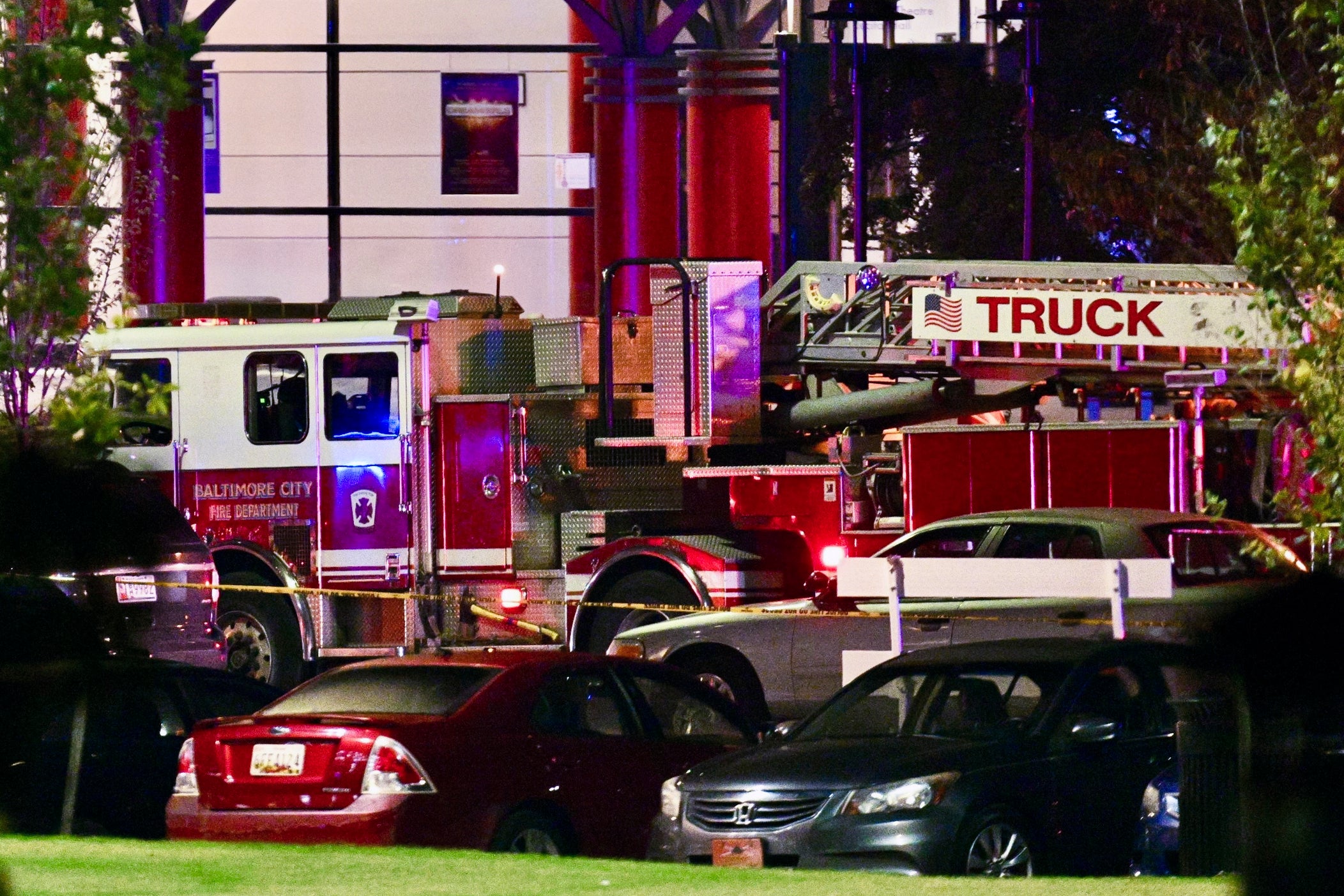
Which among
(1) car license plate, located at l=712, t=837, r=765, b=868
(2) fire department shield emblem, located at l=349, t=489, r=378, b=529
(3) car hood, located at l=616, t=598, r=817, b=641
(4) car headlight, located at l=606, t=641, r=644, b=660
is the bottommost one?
(1) car license plate, located at l=712, t=837, r=765, b=868

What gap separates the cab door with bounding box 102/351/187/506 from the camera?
54.4 ft

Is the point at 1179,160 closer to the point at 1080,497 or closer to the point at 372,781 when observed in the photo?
the point at 1080,497

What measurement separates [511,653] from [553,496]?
552 centimetres

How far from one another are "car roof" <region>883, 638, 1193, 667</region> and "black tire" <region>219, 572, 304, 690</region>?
6.65m

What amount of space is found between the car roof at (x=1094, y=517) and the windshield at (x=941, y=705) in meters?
3.00

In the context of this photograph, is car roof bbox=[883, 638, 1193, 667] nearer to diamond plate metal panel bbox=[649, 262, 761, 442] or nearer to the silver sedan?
the silver sedan

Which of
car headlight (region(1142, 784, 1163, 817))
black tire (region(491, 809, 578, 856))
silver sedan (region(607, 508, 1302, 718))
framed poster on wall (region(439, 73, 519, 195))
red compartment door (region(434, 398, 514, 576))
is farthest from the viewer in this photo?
framed poster on wall (region(439, 73, 519, 195))

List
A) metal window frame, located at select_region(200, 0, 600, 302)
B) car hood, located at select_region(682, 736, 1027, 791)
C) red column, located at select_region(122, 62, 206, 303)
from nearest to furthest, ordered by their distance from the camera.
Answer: car hood, located at select_region(682, 736, 1027, 791)
red column, located at select_region(122, 62, 206, 303)
metal window frame, located at select_region(200, 0, 600, 302)

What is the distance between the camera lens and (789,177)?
3116 centimetres

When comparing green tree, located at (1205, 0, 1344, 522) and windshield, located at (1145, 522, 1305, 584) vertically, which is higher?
green tree, located at (1205, 0, 1344, 522)

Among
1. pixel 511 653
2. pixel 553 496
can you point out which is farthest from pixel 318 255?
pixel 511 653

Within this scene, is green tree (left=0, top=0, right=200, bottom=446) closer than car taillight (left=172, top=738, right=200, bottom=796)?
No

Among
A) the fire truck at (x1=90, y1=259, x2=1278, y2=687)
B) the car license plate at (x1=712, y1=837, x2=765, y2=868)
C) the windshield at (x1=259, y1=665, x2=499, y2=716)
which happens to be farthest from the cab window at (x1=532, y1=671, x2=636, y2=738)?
the fire truck at (x1=90, y1=259, x2=1278, y2=687)

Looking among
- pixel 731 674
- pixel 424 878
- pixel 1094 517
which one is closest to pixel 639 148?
pixel 731 674
